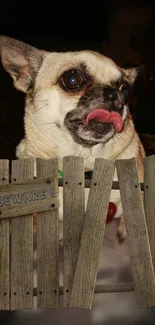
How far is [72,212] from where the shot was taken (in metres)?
1.89

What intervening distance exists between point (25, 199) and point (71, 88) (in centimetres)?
99

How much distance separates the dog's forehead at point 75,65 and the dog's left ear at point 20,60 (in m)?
0.06

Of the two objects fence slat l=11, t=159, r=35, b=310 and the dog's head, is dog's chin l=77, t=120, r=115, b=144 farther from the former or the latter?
fence slat l=11, t=159, r=35, b=310

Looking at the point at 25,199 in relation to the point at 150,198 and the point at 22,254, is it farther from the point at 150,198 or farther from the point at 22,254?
the point at 150,198

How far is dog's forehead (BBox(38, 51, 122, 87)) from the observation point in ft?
8.73

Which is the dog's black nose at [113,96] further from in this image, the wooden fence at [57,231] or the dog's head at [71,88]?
the wooden fence at [57,231]

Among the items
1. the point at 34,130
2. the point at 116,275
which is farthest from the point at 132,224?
the point at 34,130

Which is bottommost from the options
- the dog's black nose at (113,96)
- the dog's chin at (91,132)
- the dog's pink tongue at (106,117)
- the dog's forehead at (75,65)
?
the dog's chin at (91,132)

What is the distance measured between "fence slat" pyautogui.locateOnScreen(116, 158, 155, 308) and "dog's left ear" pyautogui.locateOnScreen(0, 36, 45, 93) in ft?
3.59

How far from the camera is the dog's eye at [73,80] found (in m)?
2.61

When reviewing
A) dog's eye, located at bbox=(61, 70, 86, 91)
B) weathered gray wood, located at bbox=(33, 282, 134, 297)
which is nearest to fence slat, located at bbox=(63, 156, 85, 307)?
weathered gray wood, located at bbox=(33, 282, 134, 297)

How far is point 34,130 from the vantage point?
273cm

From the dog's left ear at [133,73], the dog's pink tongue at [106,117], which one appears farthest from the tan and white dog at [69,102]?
the dog's left ear at [133,73]

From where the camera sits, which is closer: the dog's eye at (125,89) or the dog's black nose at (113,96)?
the dog's black nose at (113,96)
